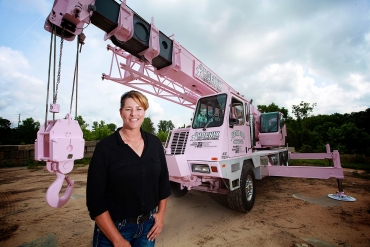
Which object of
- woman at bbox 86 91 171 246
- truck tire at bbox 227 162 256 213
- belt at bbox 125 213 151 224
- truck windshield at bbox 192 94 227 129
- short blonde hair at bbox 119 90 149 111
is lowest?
truck tire at bbox 227 162 256 213

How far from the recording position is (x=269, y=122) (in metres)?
7.64

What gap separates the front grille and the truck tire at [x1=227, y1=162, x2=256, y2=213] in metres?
1.53

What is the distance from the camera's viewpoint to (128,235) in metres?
1.35

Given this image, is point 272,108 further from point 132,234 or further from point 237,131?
point 132,234

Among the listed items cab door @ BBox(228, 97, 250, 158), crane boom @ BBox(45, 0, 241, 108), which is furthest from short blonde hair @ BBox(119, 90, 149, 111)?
cab door @ BBox(228, 97, 250, 158)

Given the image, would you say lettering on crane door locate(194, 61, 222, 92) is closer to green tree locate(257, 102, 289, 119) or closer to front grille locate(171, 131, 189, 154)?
front grille locate(171, 131, 189, 154)

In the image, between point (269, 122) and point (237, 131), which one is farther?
point (269, 122)

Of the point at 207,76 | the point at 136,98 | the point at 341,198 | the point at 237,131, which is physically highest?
the point at 207,76

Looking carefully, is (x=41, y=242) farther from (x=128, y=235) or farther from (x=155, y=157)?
(x=155, y=157)

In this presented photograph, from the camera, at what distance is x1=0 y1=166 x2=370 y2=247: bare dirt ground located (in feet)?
9.80

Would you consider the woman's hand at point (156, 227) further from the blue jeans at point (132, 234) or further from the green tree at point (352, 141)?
the green tree at point (352, 141)

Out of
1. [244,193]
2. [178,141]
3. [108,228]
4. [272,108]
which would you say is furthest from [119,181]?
[272,108]

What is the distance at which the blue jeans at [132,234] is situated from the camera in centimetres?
130

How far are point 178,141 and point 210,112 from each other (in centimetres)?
111
